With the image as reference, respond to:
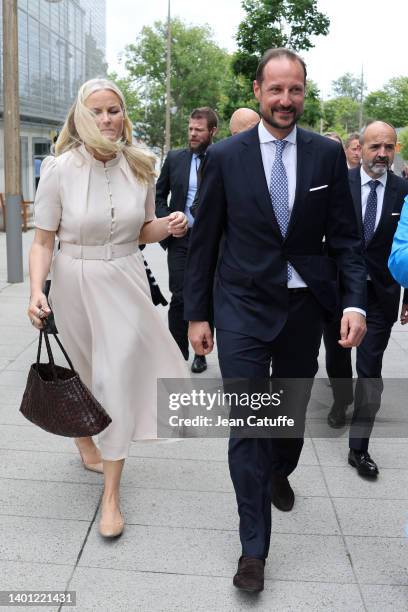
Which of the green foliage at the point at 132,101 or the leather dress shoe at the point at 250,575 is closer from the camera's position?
the leather dress shoe at the point at 250,575

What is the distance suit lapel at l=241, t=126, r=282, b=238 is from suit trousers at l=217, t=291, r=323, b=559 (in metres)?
0.36

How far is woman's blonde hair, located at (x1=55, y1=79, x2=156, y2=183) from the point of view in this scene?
3.50m

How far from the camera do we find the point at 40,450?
15.1 ft

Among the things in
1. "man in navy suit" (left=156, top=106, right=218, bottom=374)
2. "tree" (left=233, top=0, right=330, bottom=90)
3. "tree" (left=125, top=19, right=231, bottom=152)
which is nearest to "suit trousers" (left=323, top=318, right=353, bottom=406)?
"man in navy suit" (left=156, top=106, right=218, bottom=374)

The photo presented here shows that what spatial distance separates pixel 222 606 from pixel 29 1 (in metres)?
24.6

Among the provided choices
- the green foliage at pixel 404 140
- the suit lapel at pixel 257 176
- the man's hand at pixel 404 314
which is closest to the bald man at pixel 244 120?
the man's hand at pixel 404 314

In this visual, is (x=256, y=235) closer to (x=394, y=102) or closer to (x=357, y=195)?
(x=357, y=195)

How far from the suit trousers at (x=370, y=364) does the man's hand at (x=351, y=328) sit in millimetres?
1116

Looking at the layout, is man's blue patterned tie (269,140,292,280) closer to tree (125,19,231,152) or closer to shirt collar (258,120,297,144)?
shirt collar (258,120,297,144)

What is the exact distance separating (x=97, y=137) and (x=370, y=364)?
1985 millimetres

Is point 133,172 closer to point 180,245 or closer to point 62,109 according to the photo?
point 180,245

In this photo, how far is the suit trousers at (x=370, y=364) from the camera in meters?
4.44

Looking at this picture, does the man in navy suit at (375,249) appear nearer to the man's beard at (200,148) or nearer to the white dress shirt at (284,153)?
the white dress shirt at (284,153)

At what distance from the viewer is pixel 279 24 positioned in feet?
84.9
